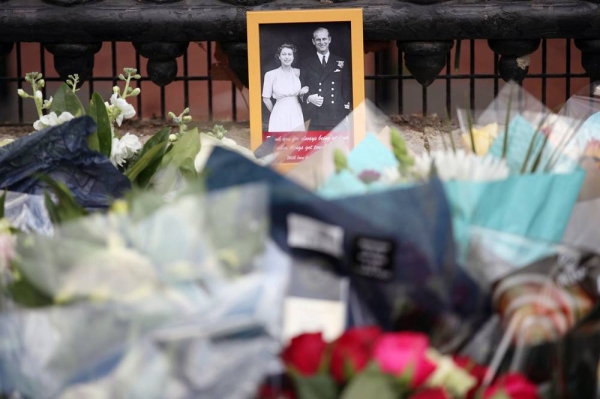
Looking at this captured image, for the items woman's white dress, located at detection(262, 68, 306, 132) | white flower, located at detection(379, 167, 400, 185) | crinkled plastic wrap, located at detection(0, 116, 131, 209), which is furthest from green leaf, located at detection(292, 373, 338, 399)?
woman's white dress, located at detection(262, 68, 306, 132)

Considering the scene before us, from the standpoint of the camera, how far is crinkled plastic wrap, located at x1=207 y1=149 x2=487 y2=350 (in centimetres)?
52

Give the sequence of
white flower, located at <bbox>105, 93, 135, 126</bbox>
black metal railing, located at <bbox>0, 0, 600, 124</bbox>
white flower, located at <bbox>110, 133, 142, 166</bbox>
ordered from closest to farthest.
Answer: white flower, located at <bbox>110, 133, 142, 166</bbox> < white flower, located at <bbox>105, 93, 135, 126</bbox> < black metal railing, located at <bbox>0, 0, 600, 124</bbox>

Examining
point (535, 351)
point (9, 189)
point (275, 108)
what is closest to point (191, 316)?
point (535, 351)

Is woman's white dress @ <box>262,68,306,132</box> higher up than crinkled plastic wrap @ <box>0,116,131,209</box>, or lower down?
higher up

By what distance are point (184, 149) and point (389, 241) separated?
0.65 m

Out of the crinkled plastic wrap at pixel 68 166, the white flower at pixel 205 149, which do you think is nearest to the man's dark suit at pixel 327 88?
the white flower at pixel 205 149

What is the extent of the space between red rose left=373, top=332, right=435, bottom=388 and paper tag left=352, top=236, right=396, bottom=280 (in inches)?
1.7

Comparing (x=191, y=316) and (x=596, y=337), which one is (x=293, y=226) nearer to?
(x=191, y=316)

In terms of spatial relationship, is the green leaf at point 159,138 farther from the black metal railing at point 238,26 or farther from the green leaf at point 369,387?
the black metal railing at point 238,26

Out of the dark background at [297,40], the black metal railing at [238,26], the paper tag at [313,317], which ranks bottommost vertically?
the paper tag at [313,317]

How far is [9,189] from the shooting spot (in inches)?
35.4

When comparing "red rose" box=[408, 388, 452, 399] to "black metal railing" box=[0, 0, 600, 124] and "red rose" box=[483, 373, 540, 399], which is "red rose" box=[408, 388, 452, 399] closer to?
"red rose" box=[483, 373, 540, 399]

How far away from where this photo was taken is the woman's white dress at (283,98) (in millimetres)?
1608

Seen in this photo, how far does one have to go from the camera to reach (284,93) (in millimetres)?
1622
